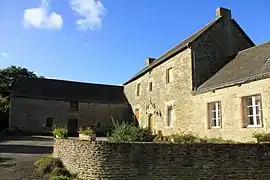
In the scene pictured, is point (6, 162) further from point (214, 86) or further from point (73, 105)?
point (73, 105)

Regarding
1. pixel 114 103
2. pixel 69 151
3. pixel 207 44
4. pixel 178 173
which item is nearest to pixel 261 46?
pixel 207 44

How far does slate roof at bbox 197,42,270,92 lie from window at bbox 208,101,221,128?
100cm

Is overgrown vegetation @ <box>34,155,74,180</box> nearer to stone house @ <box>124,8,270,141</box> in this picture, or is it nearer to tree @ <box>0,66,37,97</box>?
stone house @ <box>124,8,270,141</box>

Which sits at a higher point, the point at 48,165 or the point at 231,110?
the point at 231,110

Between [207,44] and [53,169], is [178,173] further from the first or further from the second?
[207,44]

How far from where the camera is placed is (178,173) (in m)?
9.12

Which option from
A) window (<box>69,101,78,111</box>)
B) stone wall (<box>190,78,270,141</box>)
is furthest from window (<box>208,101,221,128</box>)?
window (<box>69,101,78,111</box>)

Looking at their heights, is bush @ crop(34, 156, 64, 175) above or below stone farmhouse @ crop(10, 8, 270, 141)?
below

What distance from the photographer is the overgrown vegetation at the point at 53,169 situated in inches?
400

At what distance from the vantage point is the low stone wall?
29.8 ft

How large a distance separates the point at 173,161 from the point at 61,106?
26535mm

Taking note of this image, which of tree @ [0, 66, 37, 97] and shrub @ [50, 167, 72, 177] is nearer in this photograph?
shrub @ [50, 167, 72, 177]

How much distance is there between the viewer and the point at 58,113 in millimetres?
33469

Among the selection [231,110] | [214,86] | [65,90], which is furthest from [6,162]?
[65,90]
